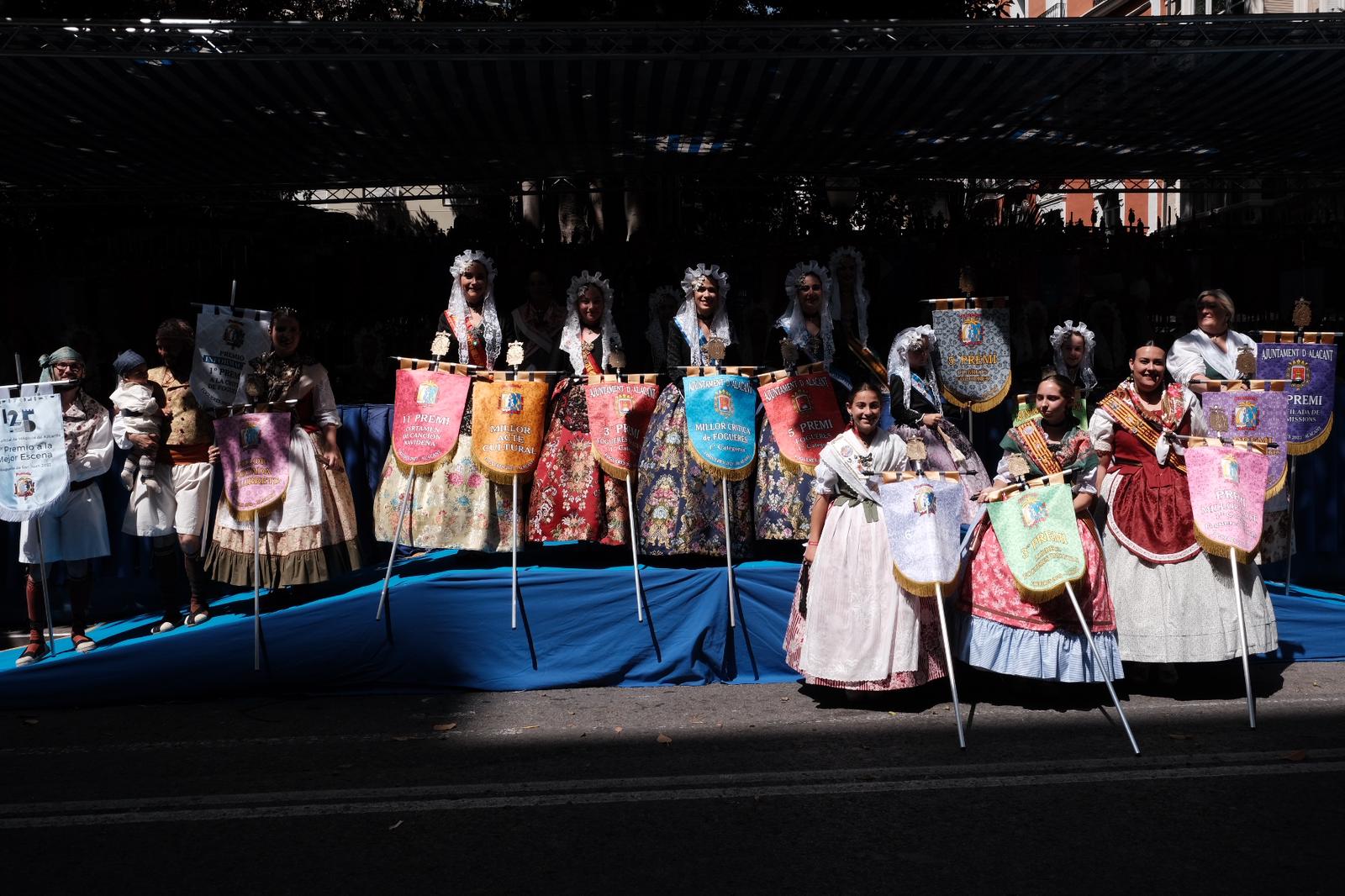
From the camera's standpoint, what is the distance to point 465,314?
731cm

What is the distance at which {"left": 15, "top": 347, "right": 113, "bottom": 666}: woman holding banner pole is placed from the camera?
7004 millimetres

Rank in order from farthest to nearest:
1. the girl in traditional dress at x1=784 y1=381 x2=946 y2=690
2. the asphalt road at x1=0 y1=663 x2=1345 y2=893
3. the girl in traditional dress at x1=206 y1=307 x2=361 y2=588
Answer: the girl in traditional dress at x1=206 y1=307 x2=361 y2=588 → the girl in traditional dress at x1=784 y1=381 x2=946 y2=690 → the asphalt road at x1=0 y1=663 x2=1345 y2=893

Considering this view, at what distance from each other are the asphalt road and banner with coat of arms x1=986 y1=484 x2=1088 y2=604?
67 cm

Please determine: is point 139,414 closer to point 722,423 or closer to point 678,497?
point 678,497

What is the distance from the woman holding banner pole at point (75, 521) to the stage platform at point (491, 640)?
490mm

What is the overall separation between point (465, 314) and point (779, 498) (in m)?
2.10

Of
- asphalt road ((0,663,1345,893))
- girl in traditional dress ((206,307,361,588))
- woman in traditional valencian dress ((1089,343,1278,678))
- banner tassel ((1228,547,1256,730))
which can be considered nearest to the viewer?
asphalt road ((0,663,1345,893))

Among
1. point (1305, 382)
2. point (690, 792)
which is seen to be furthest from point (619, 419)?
point (1305, 382)

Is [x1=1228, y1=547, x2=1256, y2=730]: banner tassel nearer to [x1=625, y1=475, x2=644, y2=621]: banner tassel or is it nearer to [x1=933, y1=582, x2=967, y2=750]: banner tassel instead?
[x1=933, y1=582, x2=967, y2=750]: banner tassel

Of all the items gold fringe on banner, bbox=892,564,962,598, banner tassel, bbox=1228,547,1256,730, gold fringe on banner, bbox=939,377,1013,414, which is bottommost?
banner tassel, bbox=1228,547,1256,730

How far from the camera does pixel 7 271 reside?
8.87 metres

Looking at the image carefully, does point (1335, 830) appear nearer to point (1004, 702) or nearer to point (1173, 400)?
point (1004, 702)

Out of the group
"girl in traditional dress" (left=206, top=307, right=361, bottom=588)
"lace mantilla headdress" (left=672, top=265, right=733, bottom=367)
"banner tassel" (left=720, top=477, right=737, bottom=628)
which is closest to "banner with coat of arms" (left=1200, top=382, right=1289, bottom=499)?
"banner tassel" (left=720, top=477, right=737, bottom=628)

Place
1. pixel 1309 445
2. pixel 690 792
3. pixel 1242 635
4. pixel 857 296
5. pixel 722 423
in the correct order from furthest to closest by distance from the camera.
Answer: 1. pixel 857 296
2. pixel 1309 445
3. pixel 722 423
4. pixel 1242 635
5. pixel 690 792
